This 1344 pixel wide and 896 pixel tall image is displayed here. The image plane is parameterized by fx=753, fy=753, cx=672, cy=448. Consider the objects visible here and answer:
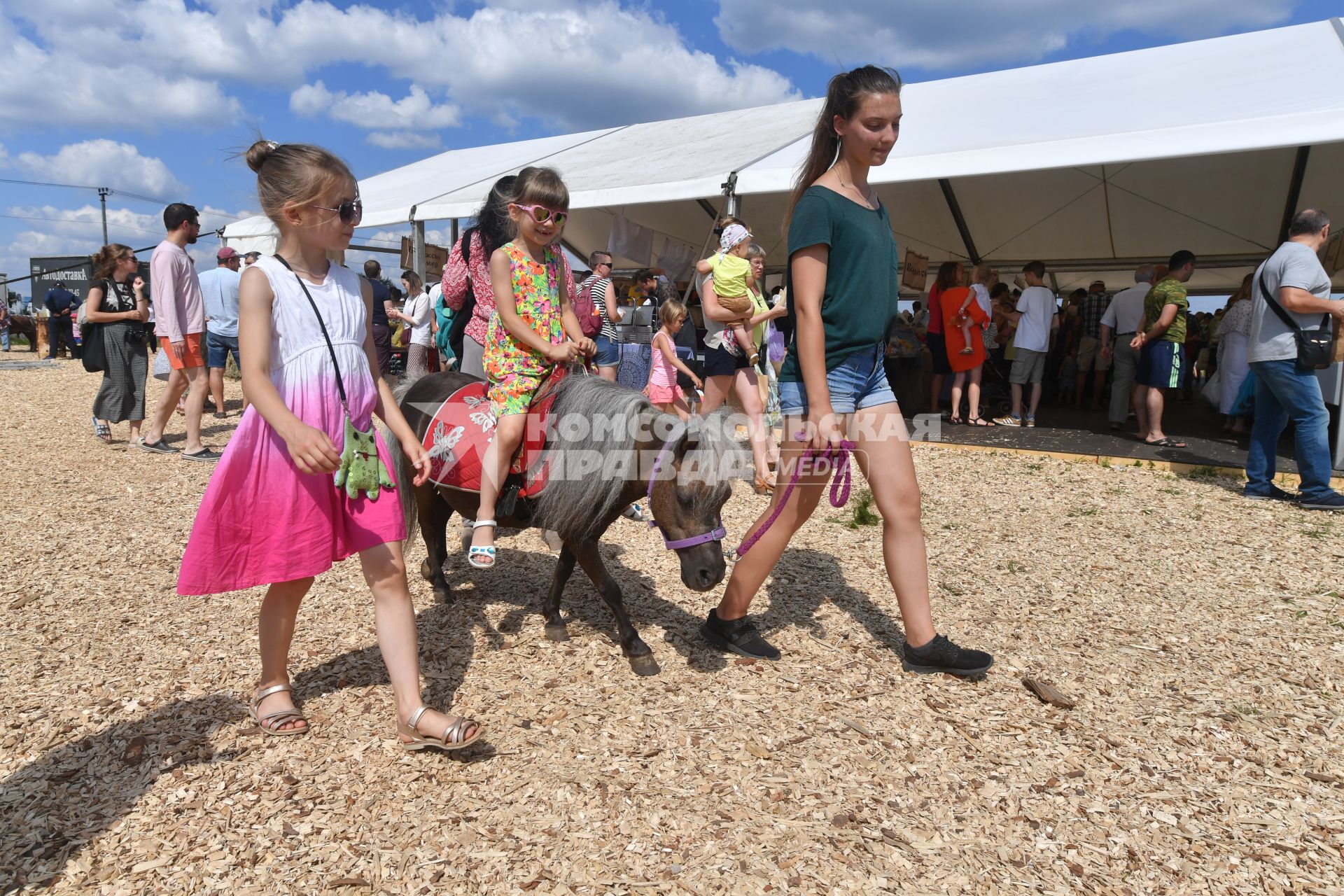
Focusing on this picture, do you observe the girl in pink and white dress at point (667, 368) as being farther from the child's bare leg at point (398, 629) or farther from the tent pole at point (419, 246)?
the tent pole at point (419, 246)

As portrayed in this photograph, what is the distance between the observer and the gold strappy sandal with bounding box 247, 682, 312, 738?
2.66 meters

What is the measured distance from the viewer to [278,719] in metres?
2.67

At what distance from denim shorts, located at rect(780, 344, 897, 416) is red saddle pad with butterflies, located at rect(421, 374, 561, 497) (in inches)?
40.6

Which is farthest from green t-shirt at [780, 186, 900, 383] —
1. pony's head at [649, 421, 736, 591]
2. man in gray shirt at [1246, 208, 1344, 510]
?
man in gray shirt at [1246, 208, 1344, 510]

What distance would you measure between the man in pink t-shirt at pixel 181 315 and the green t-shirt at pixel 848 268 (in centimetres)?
615

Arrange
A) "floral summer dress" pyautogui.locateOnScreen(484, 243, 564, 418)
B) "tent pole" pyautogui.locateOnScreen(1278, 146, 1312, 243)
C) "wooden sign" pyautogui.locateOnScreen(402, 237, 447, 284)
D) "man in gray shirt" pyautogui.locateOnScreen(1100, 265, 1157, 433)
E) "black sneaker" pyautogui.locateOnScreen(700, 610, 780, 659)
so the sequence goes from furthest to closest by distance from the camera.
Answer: "wooden sign" pyautogui.locateOnScreen(402, 237, 447, 284) < "tent pole" pyautogui.locateOnScreen(1278, 146, 1312, 243) < "man in gray shirt" pyautogui.locateOnScreen(1100, 265, 1157, 433) < "black sneaker" pyautogui.locateOnScreen(700, 610, 780, 659) < "floral summer dress" pyautogui.locateOnScreen(484, 243, 564, 418)

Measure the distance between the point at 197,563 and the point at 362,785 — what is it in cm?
86

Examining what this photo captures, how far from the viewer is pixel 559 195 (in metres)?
3.16

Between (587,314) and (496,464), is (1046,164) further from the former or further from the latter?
(496,464)

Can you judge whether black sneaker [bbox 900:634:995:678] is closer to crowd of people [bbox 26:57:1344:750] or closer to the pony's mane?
crowd of people [bbox 26:57:1344:750]

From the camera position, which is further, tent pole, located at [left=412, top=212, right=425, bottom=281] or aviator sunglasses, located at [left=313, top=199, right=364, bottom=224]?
tent pole, located at [left=412, top=212, right=425, bottom=281]

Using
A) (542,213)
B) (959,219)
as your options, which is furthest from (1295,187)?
(542,213)

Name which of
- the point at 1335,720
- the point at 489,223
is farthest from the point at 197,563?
the point at 1335,720

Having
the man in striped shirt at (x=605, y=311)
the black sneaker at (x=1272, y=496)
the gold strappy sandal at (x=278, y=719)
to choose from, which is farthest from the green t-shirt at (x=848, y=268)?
the black sneaker at (x=1272, y=496)
